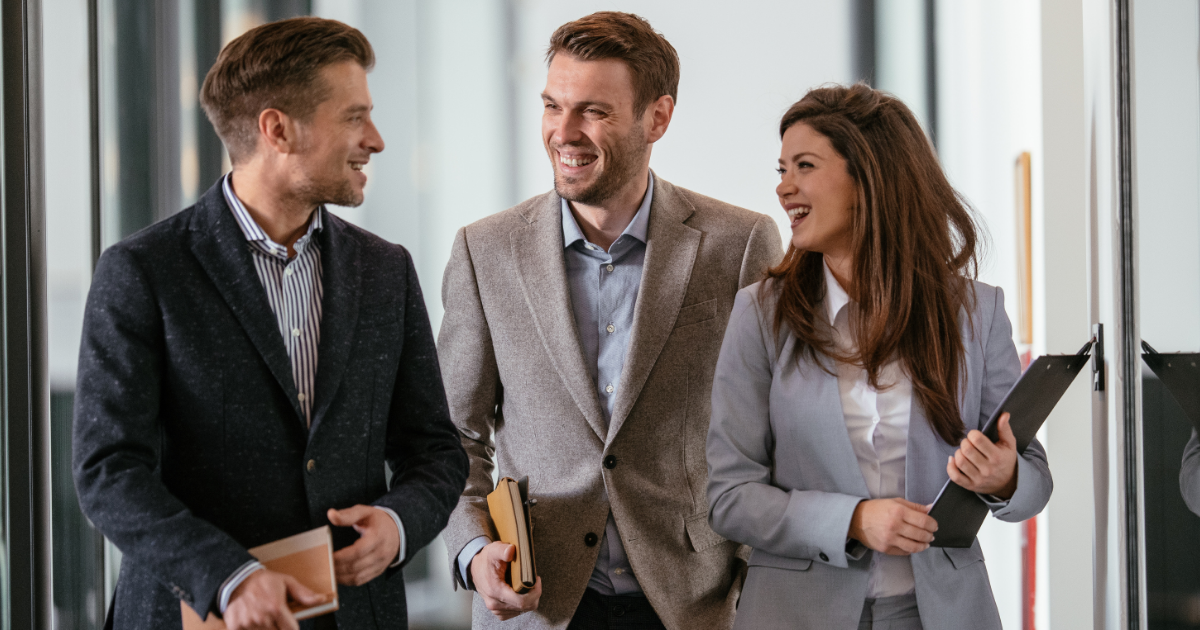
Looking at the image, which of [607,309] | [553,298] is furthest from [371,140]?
[607,309]

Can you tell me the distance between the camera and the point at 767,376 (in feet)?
5.46

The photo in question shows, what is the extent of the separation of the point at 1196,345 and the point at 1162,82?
1.33 ft

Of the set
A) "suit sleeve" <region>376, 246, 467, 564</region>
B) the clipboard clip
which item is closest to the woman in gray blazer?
the clipboard clip

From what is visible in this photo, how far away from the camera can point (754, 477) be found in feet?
5.26

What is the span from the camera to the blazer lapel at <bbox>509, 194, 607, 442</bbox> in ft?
6.20

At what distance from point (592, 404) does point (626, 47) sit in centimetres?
77

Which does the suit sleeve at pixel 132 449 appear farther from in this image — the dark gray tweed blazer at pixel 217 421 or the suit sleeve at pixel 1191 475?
the suit sleeve at pixel 1191 475

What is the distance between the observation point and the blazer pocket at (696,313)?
6.42 ft

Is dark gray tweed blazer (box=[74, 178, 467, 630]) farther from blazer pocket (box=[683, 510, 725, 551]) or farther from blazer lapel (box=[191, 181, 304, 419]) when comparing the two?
blazer pocket (box=[683, 510, 725, 551])

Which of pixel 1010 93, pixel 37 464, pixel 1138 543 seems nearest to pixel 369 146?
pixel 1138 543

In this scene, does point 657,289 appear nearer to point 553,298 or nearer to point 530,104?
point 553,298

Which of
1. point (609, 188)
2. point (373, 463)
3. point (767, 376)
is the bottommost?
point (373, 463)

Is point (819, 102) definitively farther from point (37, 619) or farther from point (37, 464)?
point (37, 619)

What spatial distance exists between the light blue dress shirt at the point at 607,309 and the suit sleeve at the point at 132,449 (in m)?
0.68
